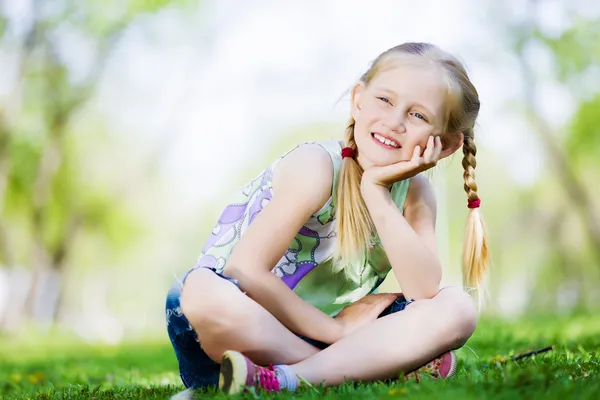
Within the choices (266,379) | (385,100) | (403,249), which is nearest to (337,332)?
(403,249)

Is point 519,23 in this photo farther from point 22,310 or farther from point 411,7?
point 22,310

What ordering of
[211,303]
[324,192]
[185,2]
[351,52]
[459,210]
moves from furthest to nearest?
1. [459,210]
2. [351,52]
3. [185,2]
4. [324,192]
5. [211,303]

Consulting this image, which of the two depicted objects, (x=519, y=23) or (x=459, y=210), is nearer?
(x=519, y=23)

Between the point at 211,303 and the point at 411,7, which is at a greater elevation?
the point at 411,7

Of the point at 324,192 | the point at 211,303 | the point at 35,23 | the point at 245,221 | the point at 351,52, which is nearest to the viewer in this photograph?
the point at 211,303

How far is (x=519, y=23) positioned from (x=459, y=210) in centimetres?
1849

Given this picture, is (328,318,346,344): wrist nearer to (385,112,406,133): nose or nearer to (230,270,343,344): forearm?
(230,270,343,344): forearm

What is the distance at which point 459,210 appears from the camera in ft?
110

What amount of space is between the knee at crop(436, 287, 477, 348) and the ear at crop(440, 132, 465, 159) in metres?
0.63

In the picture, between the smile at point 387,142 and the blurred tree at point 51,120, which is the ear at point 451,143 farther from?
the blurred tree at point 51,120

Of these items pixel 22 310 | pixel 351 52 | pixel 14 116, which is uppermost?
pixel 351 52

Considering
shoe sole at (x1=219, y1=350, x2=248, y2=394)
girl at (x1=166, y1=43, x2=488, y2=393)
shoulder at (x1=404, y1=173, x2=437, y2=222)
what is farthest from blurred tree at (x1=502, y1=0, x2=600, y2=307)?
shoe sole at (x1=219, y1=350, x2=248, y2=394)

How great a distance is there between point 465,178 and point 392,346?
0.87m

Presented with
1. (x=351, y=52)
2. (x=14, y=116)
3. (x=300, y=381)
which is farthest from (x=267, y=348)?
(x=351, y=52)
